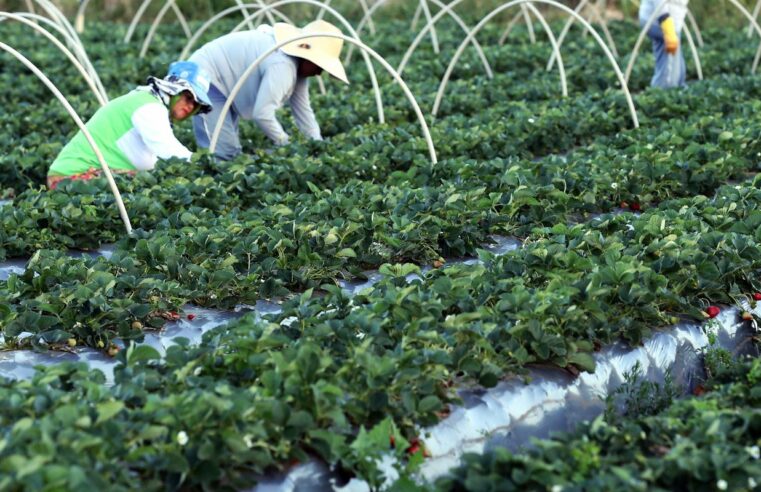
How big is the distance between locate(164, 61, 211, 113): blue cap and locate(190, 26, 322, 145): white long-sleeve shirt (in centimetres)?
A: 70

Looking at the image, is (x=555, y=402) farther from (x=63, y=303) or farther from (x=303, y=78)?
(x=303, y=78)

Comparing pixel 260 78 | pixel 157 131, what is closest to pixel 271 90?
pixel 260 78

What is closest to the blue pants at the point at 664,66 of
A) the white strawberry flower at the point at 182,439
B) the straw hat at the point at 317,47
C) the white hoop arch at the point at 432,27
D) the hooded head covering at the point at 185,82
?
the white hoop arch at the point at 432,27

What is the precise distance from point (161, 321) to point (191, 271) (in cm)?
38

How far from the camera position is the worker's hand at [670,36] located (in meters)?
10.6

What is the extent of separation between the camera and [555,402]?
400cm

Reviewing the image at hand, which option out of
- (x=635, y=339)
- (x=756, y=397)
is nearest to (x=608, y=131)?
(x=635, y=339)

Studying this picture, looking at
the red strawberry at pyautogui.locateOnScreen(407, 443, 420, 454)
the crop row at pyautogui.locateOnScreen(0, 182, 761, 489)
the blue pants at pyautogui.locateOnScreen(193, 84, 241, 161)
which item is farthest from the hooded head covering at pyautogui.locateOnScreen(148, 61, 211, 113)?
the red strawberry at pyautogui.locateOnScreen(407, 443, 420, 454)

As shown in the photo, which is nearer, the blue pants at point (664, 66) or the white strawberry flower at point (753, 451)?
the white strawberry flower at point (753, 451)

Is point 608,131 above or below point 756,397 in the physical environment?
below

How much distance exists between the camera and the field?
10.4ft

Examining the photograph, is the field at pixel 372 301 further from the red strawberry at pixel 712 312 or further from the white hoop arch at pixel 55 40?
the white hoop arch at pixel 55 40

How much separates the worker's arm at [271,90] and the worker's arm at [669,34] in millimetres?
4485

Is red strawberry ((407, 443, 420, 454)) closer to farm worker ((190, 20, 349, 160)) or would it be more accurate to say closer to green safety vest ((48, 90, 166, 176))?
green safety vest ((48, 90, 166, 176))
